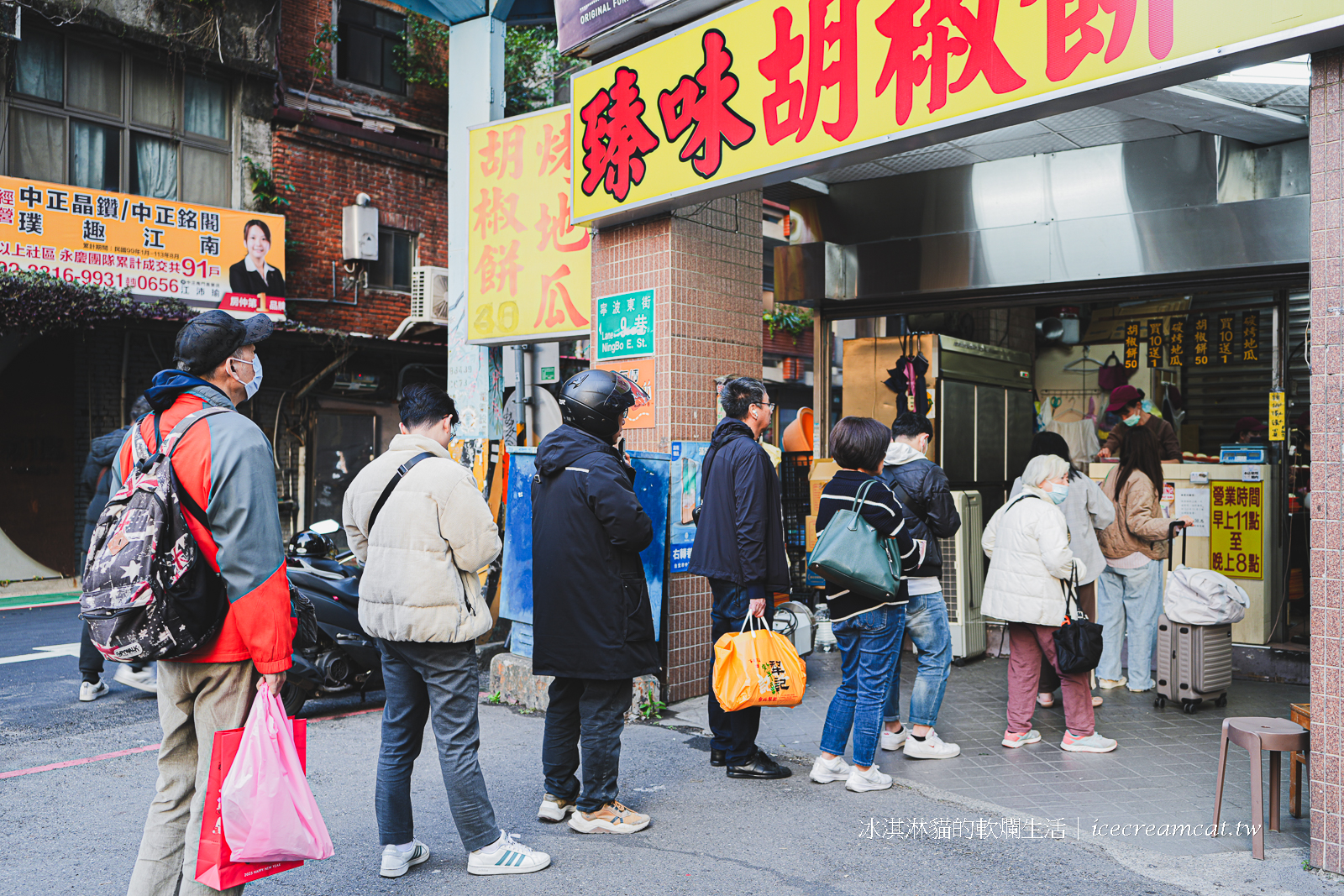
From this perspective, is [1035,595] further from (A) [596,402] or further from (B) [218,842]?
(B) [218,842]

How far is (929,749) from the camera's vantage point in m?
5.39

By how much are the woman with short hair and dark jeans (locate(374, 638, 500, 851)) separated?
1921 mm

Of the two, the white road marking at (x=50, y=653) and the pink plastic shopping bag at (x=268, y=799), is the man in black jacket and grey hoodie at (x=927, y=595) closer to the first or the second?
the pink plastic shopping bag at (x=268, y=799)

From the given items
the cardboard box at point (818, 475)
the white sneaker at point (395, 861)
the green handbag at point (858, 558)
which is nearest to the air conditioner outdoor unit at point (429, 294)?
the cardboard box at point (818, 475)

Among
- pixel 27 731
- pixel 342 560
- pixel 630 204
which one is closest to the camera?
pixel 27 731

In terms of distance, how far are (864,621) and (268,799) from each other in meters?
2.95

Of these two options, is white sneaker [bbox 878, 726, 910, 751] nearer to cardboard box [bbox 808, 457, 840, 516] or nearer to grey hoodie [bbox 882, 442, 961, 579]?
grey hoodie [bbox 882, 442, 961, 579]

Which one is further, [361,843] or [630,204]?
[630,204]

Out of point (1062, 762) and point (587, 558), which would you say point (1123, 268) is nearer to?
point (1062, 762)

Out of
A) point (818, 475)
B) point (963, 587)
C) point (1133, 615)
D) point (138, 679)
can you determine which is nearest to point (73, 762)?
point (138, 679)

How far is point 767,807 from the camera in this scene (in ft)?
15.1

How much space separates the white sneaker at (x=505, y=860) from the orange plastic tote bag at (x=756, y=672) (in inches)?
48.1

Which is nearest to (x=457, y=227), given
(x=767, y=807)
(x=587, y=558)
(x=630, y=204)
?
(x=630, y=204)

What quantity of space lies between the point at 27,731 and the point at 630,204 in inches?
202
